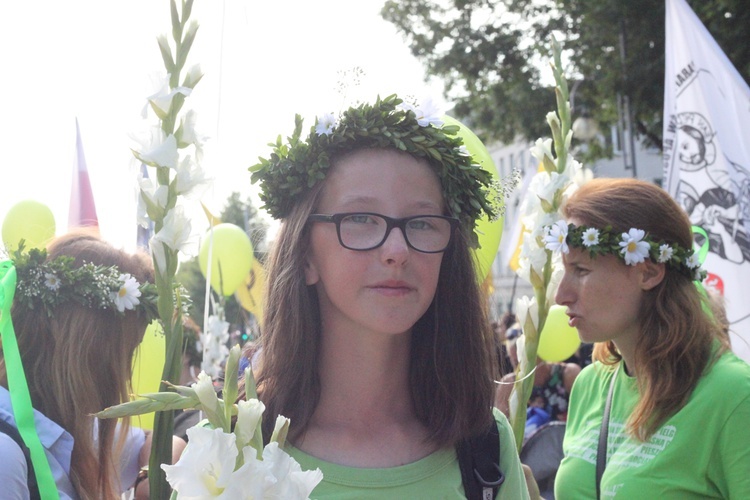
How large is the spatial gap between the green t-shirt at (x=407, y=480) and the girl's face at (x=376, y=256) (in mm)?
313

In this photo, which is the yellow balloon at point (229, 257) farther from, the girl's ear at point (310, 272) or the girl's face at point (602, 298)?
the girl's ear at point (310, 272)

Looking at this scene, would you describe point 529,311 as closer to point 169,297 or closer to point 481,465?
point 481,465

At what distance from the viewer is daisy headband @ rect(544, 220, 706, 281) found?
9.68 ft

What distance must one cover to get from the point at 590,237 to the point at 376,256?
129 centimetres

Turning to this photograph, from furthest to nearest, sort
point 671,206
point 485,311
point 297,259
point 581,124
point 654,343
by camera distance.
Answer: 1. point 581,124
2. point 671,206
3. point 654,343
4. point 485,311
5. point 297,259

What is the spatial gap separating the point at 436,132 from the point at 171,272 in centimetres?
74

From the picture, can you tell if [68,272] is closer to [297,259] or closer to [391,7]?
[297,259]

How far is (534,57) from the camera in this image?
15.6 meters

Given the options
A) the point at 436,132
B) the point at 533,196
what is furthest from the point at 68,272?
the point at 533,196

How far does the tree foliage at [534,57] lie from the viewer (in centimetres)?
1380

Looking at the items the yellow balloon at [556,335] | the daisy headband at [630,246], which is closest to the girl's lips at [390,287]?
the daisy headband at [630,246]

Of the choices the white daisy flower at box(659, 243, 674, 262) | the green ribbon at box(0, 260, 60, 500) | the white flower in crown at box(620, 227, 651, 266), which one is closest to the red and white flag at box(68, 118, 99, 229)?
the green ribbon at box(0, 260, 60, 500)

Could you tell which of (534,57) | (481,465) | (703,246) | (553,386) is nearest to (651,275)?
(481,465)

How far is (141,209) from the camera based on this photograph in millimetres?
1902
